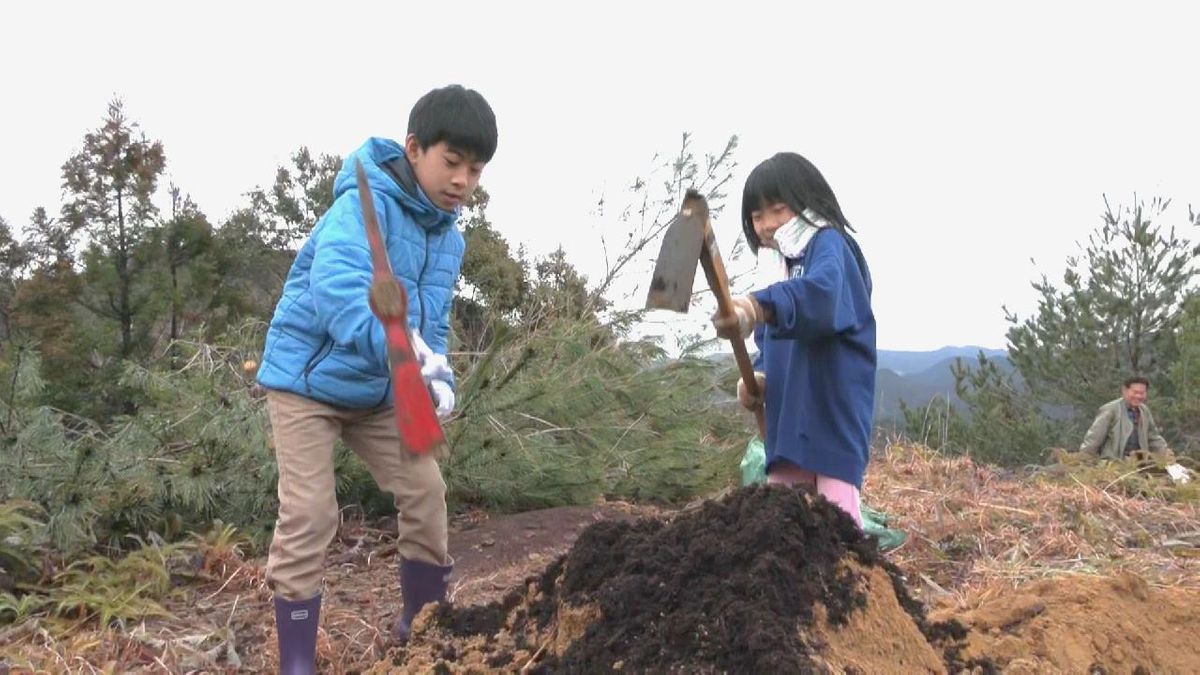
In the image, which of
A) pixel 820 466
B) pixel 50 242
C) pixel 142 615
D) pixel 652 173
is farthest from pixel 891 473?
pixel 50 242

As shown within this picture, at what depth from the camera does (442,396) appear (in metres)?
2.35

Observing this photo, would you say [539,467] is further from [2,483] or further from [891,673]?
[891,673]

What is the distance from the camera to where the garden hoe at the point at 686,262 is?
2.19 meters

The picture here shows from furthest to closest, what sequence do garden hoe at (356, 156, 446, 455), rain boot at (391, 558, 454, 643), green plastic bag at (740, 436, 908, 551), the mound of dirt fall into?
green plastic bag at (740, 436, 908, 551) → rain boot at (391, 558, 454, 643) → garden hoe at (356, 156, 446, 455) → the mound of dirt

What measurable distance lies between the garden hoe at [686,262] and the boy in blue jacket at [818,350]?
0.26 m

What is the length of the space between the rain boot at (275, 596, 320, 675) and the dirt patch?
1.51 meters

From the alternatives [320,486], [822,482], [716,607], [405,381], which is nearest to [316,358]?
[320,486]

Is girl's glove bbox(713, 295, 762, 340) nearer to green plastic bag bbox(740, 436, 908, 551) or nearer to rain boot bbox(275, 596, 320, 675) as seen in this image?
green plastic bag bbox(740, 436, 908, 551)

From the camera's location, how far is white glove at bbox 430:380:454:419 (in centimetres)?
234

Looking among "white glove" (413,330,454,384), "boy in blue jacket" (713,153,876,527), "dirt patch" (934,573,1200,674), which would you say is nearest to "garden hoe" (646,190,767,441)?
"boy in blue jacket" (713,153,876,527)

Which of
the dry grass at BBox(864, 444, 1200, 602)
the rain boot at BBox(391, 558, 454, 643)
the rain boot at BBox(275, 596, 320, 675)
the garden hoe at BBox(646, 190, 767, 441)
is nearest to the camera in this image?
the garden hoe at BBox(646, 190, 767, 441)

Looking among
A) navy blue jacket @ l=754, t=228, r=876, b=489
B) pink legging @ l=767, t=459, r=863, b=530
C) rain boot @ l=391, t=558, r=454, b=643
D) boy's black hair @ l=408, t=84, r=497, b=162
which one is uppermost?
boy's black hair @ l=408, t=84, r=497, b=162

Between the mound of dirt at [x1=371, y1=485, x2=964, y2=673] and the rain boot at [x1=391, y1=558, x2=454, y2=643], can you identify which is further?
the rain boot at [x1=391, y1=558, x2=454, y2=643]

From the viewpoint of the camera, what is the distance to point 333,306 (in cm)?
235
